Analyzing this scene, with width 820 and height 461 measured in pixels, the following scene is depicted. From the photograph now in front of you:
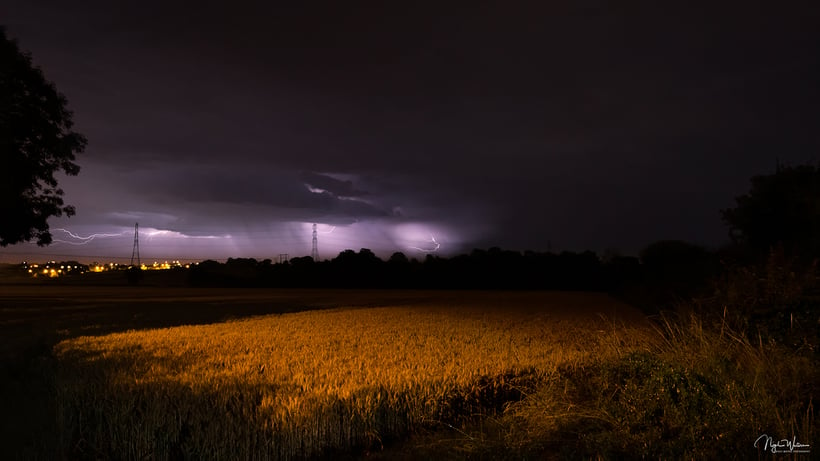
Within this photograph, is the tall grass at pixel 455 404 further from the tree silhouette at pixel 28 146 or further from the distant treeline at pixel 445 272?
the distant treeline at pixel 445 272

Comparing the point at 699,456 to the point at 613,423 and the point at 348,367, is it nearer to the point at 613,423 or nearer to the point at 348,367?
the point at 613,423

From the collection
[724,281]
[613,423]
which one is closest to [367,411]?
[613,423]

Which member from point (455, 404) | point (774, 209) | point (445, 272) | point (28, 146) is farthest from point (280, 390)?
point (445, 272)

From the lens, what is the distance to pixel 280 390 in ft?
29.8

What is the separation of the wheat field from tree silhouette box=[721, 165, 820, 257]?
21.4 meters

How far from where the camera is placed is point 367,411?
25.5ft

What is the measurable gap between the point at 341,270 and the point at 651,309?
69.8 meters
